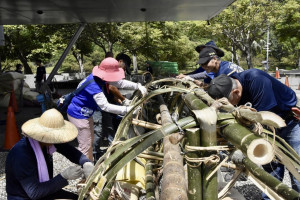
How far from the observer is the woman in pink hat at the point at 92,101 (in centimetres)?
347

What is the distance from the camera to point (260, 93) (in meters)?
2.52

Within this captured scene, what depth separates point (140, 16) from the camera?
8609 mm

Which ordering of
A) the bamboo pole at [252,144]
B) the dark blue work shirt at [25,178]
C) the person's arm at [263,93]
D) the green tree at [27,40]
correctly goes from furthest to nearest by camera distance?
the green tree at [27,40] → the person's arm at [263,93] → the dark blue work shirt at [25,178] → the bamboo pole at [252,144]

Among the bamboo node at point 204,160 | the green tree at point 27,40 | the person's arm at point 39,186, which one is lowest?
the person's arm at point 39,186

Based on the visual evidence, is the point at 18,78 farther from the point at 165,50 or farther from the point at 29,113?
the point at 165,50

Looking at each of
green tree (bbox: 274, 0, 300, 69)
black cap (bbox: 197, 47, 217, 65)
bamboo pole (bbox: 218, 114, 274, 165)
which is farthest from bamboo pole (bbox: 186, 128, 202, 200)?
green tree (bbox: 274, 0, 300, 69)

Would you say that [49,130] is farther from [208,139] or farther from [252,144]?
[252,144]

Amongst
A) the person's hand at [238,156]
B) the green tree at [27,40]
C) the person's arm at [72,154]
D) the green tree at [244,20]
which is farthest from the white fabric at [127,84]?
the green tree at [244,20]

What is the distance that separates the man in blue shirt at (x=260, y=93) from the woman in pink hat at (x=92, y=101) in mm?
1278

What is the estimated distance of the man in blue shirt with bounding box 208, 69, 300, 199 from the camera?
7.75 ft

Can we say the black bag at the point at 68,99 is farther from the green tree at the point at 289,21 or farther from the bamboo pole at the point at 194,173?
the green tree at the point at 289,21

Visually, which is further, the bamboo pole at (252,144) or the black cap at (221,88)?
the black cap at (221,88)

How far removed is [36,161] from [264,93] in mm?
1973

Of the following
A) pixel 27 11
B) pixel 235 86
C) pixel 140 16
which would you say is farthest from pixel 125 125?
pixel 140 16
